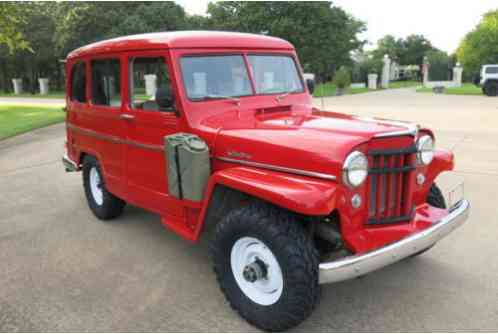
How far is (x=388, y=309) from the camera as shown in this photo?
129 inches

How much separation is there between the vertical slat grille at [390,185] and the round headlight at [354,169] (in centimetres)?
12

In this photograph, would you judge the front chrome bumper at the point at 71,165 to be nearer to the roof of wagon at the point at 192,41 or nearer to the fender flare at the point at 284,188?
the roof of wagon at the point at 192,41

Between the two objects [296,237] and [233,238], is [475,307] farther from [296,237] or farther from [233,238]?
[233,238]

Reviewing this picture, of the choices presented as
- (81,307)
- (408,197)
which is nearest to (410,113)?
(408,197)

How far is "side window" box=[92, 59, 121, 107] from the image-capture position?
4.43 metres

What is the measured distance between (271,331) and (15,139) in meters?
10.9

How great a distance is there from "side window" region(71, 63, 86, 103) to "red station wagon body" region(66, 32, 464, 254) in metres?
0.16

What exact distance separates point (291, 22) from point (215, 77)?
27.5 meters

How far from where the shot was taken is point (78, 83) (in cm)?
528

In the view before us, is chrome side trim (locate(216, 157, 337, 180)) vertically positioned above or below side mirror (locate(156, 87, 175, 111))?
below

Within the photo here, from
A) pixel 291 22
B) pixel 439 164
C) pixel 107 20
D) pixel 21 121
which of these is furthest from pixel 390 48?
pixel 439 164

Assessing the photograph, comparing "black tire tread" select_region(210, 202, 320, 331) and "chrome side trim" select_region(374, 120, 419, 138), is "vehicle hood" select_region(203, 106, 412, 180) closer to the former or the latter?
"chrome side trim" select_region(374, 120, 419, 138)

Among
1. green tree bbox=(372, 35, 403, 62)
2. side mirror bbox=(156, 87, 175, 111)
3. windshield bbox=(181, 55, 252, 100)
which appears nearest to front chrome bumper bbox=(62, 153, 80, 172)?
side mirror bbox=(156, 87, 175, 111)

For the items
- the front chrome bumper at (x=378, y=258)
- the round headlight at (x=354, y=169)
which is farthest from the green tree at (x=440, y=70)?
the round headlight at (x=354, y=169)
